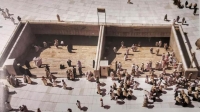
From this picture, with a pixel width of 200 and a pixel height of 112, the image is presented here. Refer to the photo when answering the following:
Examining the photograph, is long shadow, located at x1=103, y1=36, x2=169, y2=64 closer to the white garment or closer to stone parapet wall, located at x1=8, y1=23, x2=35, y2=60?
stone parapet wall, located at x1=8, y1=23, x2=35, y2=60

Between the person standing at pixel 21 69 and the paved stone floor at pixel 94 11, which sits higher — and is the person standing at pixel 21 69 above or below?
below

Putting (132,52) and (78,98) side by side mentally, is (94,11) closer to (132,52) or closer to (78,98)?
(132,52)

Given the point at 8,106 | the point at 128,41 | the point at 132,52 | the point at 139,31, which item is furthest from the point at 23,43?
the point at 139,31

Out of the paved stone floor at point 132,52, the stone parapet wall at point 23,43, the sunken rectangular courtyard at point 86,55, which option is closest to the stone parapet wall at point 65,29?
the sunken rectangular courtyard at point 86,55

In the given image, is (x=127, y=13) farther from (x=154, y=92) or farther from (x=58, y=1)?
(x=154, y=92)

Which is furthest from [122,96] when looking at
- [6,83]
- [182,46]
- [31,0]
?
[31,0]

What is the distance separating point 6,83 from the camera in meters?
23.8

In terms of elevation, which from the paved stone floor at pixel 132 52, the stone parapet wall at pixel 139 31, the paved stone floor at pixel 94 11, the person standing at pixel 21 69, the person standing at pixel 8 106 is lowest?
the person standing at pixel 8 106

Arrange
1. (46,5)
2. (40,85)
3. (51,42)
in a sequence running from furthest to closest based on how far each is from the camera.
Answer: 1. (46,5)
2. (51,42)
3. (40,85)

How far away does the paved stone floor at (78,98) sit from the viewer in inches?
812

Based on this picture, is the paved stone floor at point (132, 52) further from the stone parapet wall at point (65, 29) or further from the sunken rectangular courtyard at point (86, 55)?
the stone parapet wall at point (65, 29)

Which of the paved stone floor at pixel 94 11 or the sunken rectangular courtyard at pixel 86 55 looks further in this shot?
the paved stone floor at pixel 94 11

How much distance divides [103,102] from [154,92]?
15.0 ft

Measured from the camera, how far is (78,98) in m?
21.8
